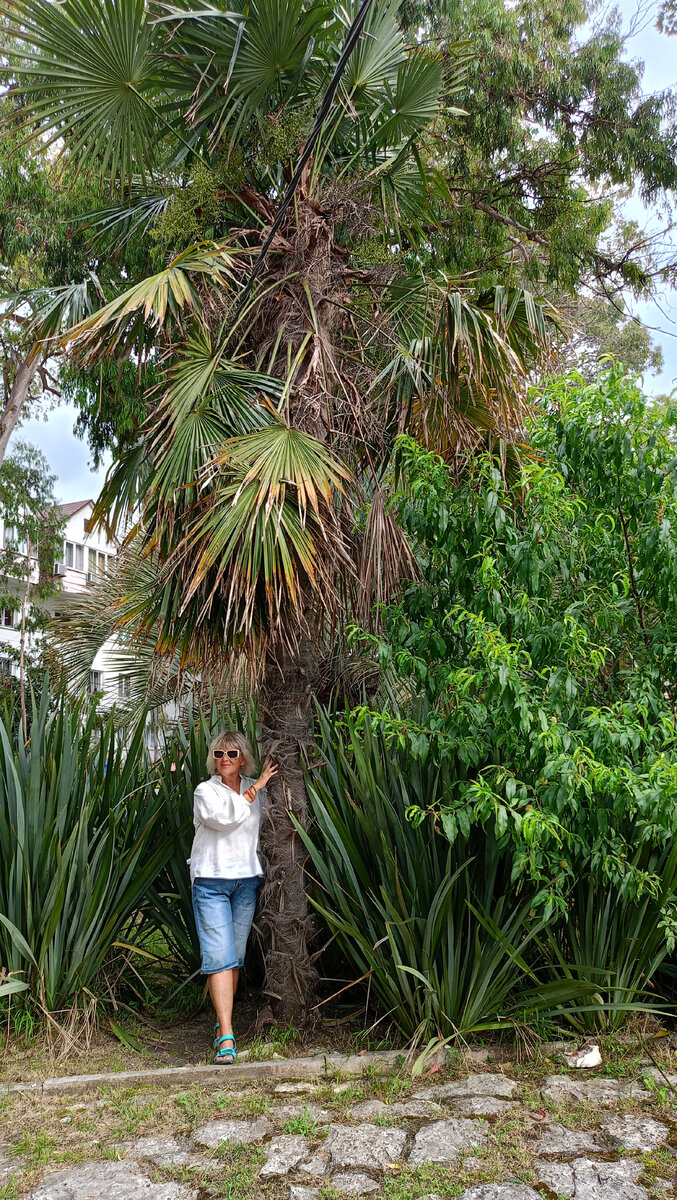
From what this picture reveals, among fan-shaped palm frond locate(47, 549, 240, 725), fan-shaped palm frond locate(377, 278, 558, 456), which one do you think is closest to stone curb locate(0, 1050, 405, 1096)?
fan-shaped palm frond locate(377, 278, 558, 456)

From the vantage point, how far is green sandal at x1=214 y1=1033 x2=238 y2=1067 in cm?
454

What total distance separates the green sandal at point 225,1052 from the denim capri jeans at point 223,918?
1.06 feet

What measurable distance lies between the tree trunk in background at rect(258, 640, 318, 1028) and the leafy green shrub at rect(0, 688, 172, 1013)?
80 cm

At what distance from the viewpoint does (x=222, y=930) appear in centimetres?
492

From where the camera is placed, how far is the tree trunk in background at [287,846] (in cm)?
506

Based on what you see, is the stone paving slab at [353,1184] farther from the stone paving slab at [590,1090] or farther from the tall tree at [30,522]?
the tall tree at [30,522]

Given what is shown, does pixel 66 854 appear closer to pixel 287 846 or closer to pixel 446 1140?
pixel 287 846

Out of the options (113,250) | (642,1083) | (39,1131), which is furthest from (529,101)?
(39,1131)

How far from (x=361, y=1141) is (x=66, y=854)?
7.21ft

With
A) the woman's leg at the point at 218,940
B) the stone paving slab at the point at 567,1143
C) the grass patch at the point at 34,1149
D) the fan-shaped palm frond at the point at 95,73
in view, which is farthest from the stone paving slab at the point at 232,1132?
the fan-shaped palm frond at the point at 95,73

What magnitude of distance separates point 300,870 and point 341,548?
5.92 feet

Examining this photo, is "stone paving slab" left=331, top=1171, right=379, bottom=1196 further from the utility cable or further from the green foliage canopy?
the utility cable

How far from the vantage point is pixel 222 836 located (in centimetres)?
502

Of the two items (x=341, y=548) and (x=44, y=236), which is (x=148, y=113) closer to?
(x=341, y=548)
